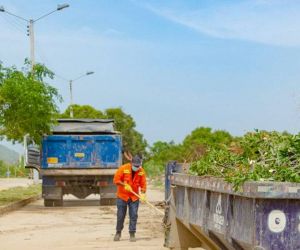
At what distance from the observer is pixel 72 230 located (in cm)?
1571

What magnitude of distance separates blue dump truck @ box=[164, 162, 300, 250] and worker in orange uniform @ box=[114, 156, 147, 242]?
440 centimetres

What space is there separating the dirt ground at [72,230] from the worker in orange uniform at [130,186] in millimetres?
375

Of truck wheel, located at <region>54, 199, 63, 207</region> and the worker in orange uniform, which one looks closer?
the worker in orange uniform

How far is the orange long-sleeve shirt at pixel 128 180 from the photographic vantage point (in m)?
13.3

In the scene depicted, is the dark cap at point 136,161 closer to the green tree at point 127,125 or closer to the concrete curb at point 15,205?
the concrete curb at point 15,205

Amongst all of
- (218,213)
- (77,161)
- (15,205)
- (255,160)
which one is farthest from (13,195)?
(255,160)

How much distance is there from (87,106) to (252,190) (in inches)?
2402

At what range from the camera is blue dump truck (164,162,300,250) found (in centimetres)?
597

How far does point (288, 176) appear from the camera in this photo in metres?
6.18

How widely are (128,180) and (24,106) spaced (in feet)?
35.3

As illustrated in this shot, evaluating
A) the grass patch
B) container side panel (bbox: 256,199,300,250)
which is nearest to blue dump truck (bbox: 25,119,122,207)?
the grass patch

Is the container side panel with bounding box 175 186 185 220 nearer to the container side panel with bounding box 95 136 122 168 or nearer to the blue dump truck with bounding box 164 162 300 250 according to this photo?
the blue dump truck with bounding box 164 162 300 250

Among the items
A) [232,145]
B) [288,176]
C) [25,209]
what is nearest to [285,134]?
[232,145]

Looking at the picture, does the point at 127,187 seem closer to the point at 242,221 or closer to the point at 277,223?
the point at 242,221
